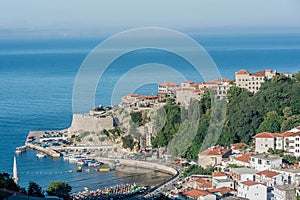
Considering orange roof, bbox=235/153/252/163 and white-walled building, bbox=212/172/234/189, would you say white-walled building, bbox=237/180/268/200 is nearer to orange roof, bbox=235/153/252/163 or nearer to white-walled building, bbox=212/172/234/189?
white-walled building, bbox=212/172/234/189

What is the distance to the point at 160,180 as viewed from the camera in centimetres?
1348

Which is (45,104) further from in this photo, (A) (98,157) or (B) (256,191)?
(B) (256,191)

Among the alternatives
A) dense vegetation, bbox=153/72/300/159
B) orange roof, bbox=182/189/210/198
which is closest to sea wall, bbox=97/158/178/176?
dense vegetation, bbox=153/72/300/159

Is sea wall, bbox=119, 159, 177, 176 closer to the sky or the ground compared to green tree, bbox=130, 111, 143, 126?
closer to the ground

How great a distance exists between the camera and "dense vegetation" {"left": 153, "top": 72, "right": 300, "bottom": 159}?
47.6ft

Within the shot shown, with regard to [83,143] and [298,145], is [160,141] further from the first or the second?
[298,145]

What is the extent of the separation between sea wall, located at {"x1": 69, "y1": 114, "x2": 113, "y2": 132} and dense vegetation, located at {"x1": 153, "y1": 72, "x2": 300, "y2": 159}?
1296mm

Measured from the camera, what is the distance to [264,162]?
39.9 ft

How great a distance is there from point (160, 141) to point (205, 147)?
1.44 metres

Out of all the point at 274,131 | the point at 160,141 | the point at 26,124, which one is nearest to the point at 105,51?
the point at 26,124

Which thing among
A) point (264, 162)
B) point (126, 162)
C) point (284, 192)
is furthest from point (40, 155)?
point (284, 192)

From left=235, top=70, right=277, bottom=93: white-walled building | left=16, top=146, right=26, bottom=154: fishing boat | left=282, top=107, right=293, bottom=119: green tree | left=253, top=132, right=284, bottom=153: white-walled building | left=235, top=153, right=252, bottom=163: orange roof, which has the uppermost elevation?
left=235, top=70, right=277, bottom=93: white-walled building

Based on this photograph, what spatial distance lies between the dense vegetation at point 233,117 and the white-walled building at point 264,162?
66.7 inches

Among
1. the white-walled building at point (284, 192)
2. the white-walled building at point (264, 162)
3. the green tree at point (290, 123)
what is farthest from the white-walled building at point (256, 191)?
the green tree at point (290, 123)
